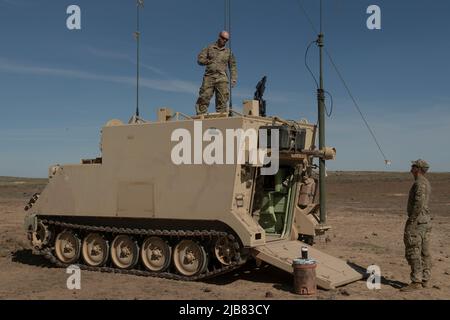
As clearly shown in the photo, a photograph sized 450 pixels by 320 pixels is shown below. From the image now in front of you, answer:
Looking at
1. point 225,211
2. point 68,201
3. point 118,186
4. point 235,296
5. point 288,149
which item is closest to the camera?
point 235,296

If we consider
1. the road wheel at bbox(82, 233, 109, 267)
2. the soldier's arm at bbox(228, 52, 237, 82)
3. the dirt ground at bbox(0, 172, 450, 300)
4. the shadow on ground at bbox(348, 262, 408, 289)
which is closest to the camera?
the dirt ground at bbox(0, 172, 450, 300)

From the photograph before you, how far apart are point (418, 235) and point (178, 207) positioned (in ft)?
14.2

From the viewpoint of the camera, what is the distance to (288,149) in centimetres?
1052

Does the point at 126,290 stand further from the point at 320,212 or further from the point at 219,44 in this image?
the point at 219,44

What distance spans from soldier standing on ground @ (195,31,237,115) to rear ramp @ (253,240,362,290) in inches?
132

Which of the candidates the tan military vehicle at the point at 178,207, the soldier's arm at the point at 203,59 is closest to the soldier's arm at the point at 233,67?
the soldier's arm at the point at 203,59

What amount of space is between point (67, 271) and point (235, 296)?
4175mm

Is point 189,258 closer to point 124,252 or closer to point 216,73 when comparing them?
point 124,252

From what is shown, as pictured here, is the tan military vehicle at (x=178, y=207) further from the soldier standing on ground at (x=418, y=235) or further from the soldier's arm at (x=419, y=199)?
the soldier's arm at (x=419, y=199)

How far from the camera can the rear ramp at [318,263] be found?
31.6 ft

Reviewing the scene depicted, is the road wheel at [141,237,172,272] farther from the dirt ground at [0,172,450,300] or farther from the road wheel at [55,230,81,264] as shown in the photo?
the road wheel at [55,230,81,264]

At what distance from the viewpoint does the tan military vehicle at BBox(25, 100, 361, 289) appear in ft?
32.8

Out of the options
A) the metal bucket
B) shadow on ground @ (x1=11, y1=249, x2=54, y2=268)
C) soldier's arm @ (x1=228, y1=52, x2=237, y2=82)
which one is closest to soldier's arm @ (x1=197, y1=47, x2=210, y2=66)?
soldier's arm @ (x1=228, y1=52, x2=237, y2=82)

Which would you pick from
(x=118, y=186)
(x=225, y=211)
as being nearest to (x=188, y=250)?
(x=225, y=211)
